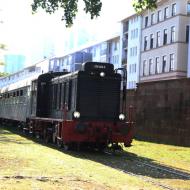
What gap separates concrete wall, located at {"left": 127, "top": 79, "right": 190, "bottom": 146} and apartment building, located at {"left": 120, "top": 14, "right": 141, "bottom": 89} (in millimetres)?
55326

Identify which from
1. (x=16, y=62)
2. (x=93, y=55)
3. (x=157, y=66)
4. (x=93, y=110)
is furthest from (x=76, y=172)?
(x=16, y=62)

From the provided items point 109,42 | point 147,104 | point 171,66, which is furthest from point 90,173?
point 109,42

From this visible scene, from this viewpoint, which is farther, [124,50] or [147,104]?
[124,50]

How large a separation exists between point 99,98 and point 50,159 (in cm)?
525

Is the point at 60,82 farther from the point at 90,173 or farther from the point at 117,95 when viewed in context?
the point at 90,173

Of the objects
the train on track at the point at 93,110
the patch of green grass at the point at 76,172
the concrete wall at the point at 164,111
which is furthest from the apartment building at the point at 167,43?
the patch of green grass at the point at 76,172

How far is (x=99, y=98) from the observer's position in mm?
21438

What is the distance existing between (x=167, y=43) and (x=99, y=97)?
59451 mm

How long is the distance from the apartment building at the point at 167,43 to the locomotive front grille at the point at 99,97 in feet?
175

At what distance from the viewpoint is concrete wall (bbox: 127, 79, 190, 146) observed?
94.3 feet

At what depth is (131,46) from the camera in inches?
3816

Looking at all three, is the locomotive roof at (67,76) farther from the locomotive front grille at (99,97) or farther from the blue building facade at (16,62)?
the blue building facade at (16,62)

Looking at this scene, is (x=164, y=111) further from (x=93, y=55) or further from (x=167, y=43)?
(x=93, y=55)

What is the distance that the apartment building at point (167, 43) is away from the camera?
75875mm
